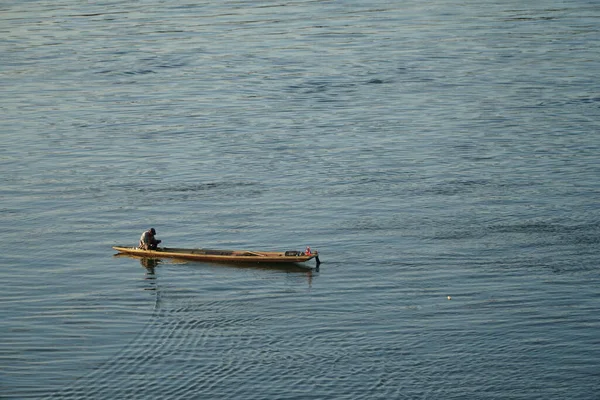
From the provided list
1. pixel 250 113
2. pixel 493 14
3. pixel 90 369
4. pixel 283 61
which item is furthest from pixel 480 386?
pixel 493 14

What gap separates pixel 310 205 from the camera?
49812mm

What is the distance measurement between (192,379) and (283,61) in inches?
2037

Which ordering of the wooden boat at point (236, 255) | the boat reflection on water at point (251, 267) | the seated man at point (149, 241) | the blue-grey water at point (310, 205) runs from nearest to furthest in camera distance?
1. the blue-grey water at point (310, 205)
2. the wooden boat at point (236, 255)
3. the boat reflection on water at point (251, 267)
4. the seated man at point (149, 241)

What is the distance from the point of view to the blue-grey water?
110ft

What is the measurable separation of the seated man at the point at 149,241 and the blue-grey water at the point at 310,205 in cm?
109

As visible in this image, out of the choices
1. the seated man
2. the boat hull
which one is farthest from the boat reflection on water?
the seated man

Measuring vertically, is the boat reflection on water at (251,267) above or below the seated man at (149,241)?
below

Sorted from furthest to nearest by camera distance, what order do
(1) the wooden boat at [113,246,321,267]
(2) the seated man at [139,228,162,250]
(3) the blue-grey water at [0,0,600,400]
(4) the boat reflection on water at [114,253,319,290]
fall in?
1. (2) the seated man at [139,228,162,250]
2. (4) the boat reflection on water at [114,253,319,290]
3. (1) the wooden boat at [113,246,321,267]
4. (3) the blue-grey water at [0,0,600,400]

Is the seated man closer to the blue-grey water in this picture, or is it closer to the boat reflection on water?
the boat reflection on water

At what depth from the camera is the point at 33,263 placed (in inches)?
1698

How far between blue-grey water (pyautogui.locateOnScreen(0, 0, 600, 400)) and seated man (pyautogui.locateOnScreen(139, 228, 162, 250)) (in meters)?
1.09

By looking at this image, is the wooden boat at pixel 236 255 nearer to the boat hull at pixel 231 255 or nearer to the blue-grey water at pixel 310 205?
the boat hull at pixel 231 255

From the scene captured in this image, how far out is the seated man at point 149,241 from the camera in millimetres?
43125

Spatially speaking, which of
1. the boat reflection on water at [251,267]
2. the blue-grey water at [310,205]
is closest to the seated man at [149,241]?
the boat reflection on water at [251,267]
